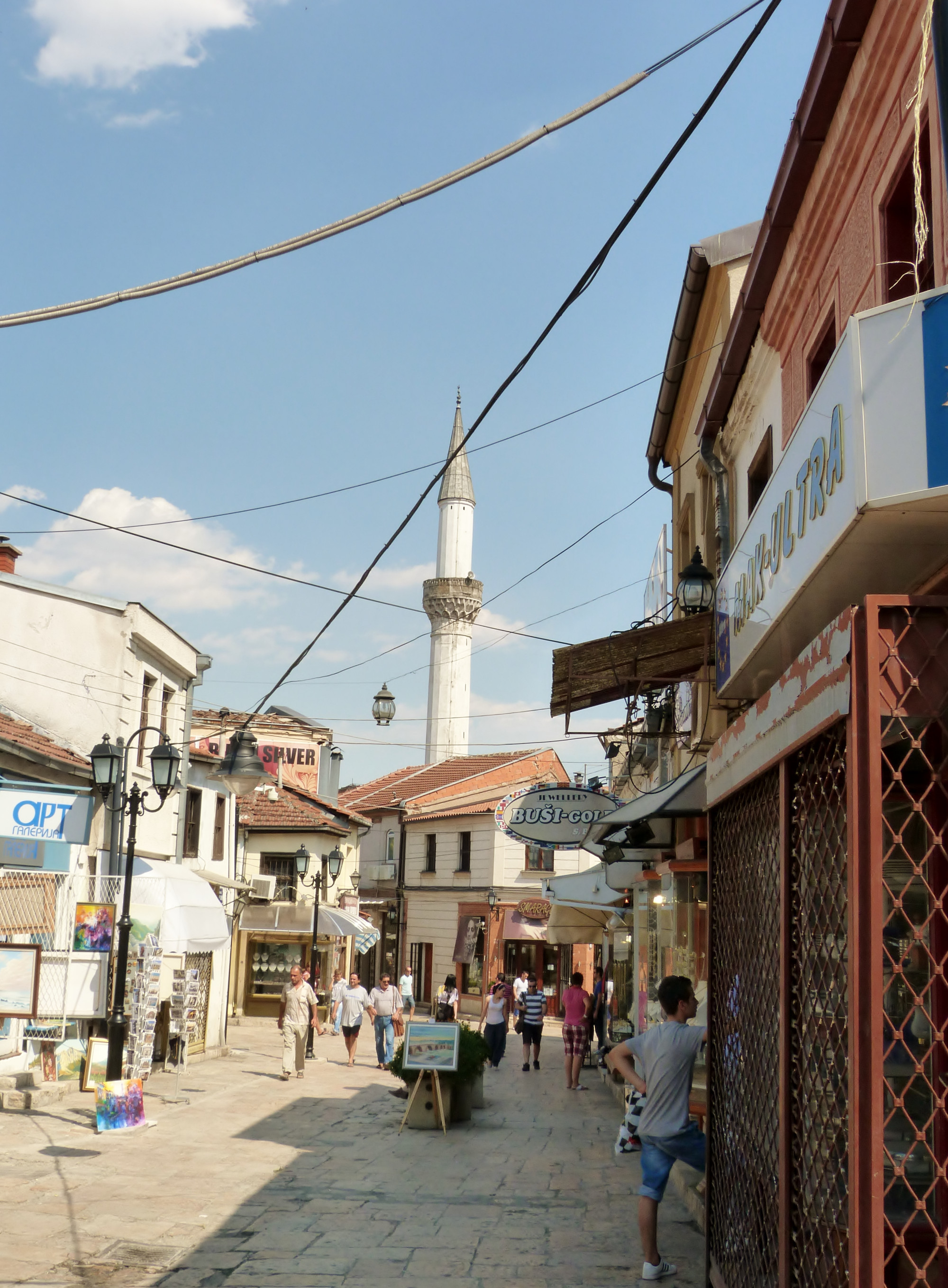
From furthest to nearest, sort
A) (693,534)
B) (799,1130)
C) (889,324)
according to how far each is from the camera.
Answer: (693,534), (799,1130), (889,324)

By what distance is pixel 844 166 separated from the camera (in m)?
7.76

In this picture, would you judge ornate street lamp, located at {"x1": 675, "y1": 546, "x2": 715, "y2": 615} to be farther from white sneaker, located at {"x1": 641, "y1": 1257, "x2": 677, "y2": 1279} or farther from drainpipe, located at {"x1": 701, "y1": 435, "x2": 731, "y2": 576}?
white sneaker, located at {"x1": 641, "y1": 1257, "x2": 677, "y2": 1279}

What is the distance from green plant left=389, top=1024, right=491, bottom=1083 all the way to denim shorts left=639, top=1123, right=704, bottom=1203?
7.05 meters

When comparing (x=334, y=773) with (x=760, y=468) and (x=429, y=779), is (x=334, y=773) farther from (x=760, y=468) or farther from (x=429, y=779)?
(x=760, y=468)

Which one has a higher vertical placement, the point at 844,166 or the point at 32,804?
the point at 844,166

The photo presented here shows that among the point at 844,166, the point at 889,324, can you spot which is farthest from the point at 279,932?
the point at 889,324

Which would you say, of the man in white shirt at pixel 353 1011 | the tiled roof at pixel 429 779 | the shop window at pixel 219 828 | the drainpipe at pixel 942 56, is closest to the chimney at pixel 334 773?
the tiled roof at pixel 429 779

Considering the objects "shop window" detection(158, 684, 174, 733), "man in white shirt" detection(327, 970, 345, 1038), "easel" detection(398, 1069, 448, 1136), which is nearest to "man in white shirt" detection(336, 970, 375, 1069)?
"man in white shirt" detection(327, 970, 345, 1038)

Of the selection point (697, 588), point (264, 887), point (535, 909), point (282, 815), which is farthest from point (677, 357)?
point (535, 909)

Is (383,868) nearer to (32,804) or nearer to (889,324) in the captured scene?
(32,804)

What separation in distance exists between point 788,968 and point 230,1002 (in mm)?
31895

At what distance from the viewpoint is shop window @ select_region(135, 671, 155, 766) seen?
2002 centimetres

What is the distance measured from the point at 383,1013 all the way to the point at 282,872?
53.5ft

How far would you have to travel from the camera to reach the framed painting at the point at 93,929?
14859 millimetres
